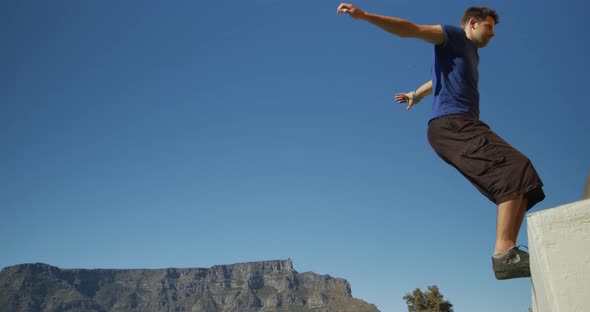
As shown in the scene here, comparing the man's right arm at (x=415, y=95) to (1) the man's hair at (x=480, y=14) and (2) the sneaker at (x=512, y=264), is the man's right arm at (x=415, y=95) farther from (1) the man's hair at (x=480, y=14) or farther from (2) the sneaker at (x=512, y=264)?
(2) the sneaker at (x=512, y=264)

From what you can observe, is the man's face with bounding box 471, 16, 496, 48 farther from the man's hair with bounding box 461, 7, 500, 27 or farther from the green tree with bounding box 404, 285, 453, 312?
the green tree with bounding box 404, 285, 453, 312

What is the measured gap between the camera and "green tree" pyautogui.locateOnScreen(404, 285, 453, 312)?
43.0 m

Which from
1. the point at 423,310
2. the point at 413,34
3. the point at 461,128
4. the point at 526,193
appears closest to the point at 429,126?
the point at 461,128

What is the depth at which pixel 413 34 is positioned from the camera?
3314 mm

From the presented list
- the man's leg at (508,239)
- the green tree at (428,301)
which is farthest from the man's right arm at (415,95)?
the green tree at (428,301)

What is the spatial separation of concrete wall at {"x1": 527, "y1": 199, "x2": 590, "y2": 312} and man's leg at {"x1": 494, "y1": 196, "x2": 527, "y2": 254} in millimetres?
843

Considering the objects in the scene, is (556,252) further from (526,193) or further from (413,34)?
(413,34)

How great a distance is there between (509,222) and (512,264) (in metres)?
0.24

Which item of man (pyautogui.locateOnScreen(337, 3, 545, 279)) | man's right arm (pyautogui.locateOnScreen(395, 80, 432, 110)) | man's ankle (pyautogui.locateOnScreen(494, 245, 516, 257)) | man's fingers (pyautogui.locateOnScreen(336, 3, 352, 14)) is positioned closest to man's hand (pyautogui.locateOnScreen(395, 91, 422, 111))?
man's right arm (pyautogui.locateOnScreen(395, 80, 432, 110))

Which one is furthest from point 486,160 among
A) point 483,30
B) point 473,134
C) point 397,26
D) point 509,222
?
point 483,30

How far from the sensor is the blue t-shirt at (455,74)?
3.42m

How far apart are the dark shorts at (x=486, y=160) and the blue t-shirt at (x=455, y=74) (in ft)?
0.51

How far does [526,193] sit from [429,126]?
94 centimetres

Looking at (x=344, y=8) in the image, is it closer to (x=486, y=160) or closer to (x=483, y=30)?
(x=483, y=30)
